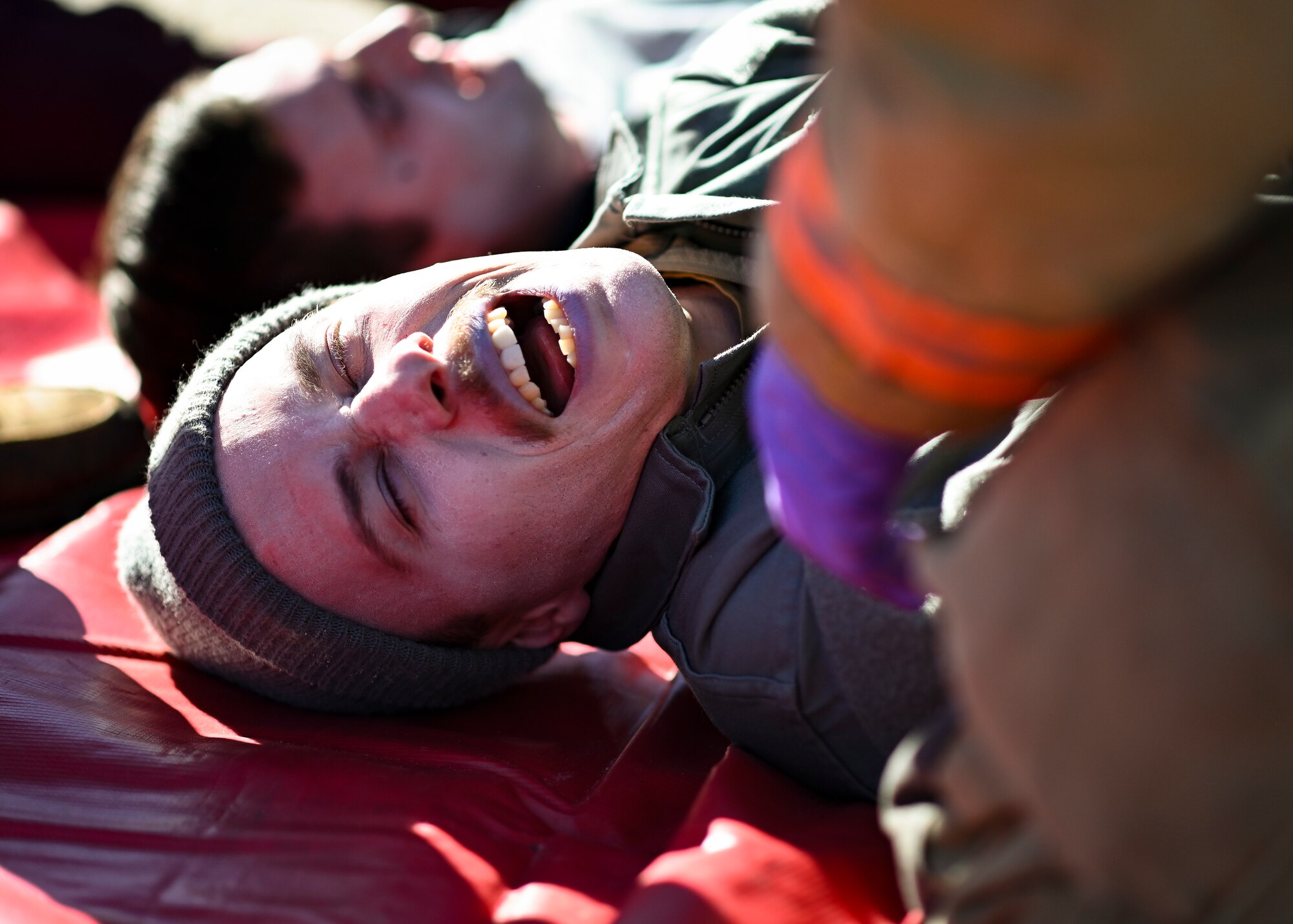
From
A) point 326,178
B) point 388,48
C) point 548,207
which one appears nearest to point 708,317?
point 548,207

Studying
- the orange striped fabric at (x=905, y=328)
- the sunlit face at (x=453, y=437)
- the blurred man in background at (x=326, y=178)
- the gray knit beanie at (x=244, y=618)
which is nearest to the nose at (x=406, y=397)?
the sunlit face at (x=453, y=437)

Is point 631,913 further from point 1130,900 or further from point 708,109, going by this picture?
point 708,109

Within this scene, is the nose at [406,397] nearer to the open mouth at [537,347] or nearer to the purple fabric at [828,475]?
the open mouth at [537,347]

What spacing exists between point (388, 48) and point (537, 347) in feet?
3.66

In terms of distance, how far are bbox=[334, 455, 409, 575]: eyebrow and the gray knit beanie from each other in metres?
0.10

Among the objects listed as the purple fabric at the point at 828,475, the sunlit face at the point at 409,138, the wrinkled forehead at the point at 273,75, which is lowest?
the sunlit face at the point at 409,138

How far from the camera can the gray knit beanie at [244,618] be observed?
119 centimetres

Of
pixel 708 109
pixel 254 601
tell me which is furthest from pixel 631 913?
pixel 708 109

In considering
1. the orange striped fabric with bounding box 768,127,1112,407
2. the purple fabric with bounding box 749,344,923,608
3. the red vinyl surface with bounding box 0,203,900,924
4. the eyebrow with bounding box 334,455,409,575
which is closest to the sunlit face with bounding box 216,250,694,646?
the eyebrow with bounding box 334,455,409,575

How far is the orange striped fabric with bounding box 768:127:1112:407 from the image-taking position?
1.62ft

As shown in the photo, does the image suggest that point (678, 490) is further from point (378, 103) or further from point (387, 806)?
point (378, 103)

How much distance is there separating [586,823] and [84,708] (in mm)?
614

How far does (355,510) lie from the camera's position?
116 centimetres

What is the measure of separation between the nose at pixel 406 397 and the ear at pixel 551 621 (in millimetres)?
270
